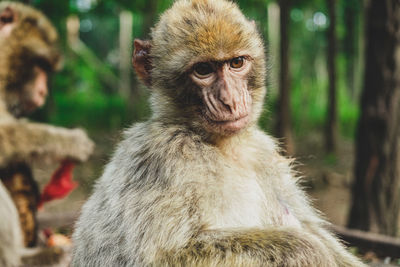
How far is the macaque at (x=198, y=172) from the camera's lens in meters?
2.03

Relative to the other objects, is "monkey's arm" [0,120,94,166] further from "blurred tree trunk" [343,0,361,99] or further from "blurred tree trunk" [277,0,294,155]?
"blurred tree trunk" [343,0,361,99]

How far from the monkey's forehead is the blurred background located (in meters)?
0.30

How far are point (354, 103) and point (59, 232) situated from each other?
1805 cm

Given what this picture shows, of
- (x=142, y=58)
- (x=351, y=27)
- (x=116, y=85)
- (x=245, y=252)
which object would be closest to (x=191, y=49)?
(x=142, y=58)

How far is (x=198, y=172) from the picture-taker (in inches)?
85.5

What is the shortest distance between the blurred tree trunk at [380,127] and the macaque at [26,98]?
9.25ft

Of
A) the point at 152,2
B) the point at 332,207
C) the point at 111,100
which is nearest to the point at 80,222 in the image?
the point at 332,207

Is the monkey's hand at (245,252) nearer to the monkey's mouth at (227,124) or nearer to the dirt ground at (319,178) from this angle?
the monkey's mouth at (227,124)

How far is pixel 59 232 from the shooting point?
5246mm

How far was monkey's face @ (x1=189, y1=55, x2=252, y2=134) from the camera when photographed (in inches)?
87.7

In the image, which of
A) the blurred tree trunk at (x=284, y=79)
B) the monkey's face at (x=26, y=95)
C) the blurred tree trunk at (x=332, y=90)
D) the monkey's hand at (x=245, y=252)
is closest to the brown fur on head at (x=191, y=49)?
the monkey's hand at (x=245, y=252)

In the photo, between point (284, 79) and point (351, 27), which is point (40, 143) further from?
point (351, 27)

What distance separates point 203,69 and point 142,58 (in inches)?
14.9

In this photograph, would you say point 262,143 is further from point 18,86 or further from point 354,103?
point 354,103
